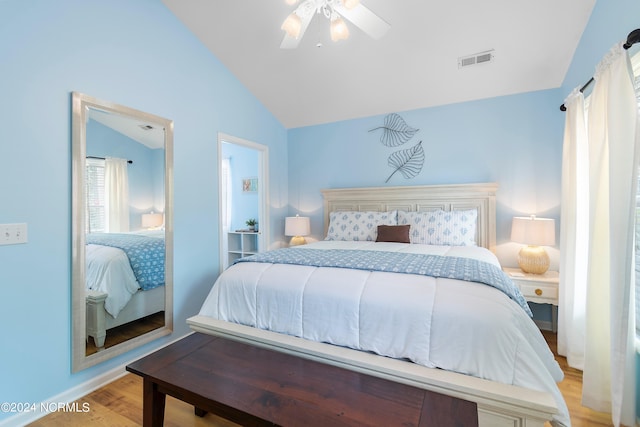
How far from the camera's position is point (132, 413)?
1.77 metres

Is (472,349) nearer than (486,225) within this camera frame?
Yes

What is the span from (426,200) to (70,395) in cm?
350

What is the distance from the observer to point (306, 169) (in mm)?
4219

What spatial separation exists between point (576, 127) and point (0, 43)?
151 inches

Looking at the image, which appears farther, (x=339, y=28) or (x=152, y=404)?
(x=339, y=28)

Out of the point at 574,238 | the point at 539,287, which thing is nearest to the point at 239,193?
the point at 539,287

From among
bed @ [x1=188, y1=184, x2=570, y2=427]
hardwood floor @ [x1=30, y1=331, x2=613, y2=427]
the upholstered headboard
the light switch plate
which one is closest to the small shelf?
the upholstered headboard

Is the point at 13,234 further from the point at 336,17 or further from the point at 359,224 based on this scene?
the point at 359,224

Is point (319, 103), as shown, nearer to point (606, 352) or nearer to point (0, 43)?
point (0, 43)

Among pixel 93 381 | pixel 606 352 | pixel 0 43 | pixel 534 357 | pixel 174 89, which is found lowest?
pixel 93 381

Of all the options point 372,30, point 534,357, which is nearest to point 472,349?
point 534,357

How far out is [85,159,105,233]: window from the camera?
2.01 meters

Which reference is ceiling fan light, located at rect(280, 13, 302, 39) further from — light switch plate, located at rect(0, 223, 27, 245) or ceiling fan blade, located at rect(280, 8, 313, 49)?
light switch plate, located at rect(0, 223, 27, 245)

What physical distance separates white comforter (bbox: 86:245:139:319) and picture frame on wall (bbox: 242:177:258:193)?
252cm
